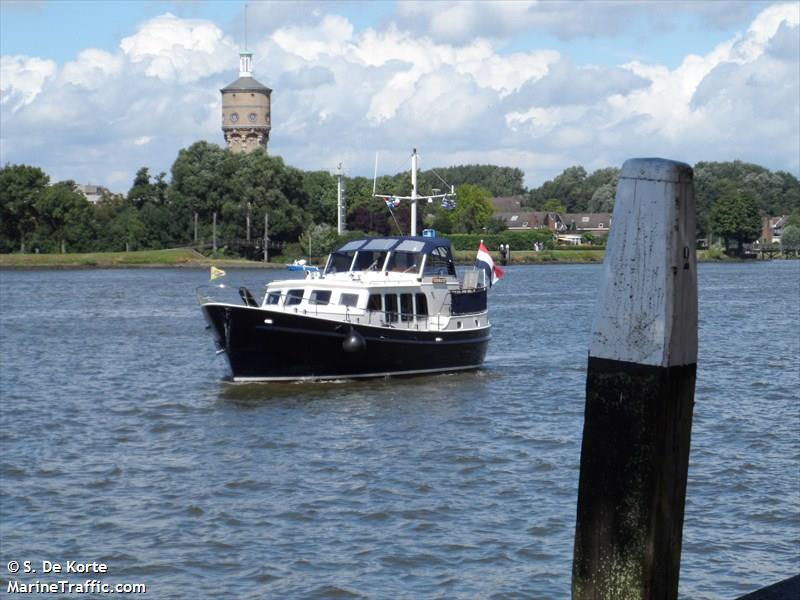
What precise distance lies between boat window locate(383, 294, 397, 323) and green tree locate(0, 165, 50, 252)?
105957mm

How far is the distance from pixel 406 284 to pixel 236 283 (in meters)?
56.5

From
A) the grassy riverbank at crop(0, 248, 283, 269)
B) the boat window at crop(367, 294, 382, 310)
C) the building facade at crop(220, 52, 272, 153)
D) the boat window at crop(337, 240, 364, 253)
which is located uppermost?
the building facade at crop(220, 52, 272, 153)

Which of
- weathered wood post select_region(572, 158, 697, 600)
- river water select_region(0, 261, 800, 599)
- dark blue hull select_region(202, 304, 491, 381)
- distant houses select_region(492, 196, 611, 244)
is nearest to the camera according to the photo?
weathered wood post select_region(572, 158, 697, 600)

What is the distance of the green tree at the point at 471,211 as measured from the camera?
146625 mm

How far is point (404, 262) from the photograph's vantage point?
111ft

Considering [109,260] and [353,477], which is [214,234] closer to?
[109,260]

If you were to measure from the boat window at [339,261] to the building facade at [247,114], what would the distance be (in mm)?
120459

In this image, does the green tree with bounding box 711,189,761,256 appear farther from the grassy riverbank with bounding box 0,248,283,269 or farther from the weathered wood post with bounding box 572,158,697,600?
the weathered wood post with bounding box 572,158,697,600

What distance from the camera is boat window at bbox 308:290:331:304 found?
3184 centimetres

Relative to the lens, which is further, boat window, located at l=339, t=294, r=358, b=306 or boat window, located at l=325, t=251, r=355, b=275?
boat window, located at l=325, t=251, r=355, b=275

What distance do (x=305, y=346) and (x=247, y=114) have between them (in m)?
126

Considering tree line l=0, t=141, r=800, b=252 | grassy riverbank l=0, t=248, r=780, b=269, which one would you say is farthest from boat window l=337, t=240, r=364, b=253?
grassy riverbank l=0, t=248, r=780, b=269

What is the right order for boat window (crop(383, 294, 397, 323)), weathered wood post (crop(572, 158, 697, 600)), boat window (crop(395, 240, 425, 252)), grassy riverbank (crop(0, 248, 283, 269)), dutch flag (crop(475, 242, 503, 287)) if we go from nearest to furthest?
weathered wood post (crop(572, 158, 697, 600))
boat window (crop(383, 294, 397, 323))
boat window (crop(395, 240, 425, 252))
dutch flag (crop(475, 242, 503, 287))
grassy riverbank (crop(0, 248, 283, 269))

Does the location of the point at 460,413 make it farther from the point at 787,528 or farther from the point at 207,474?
the point at 787,528
